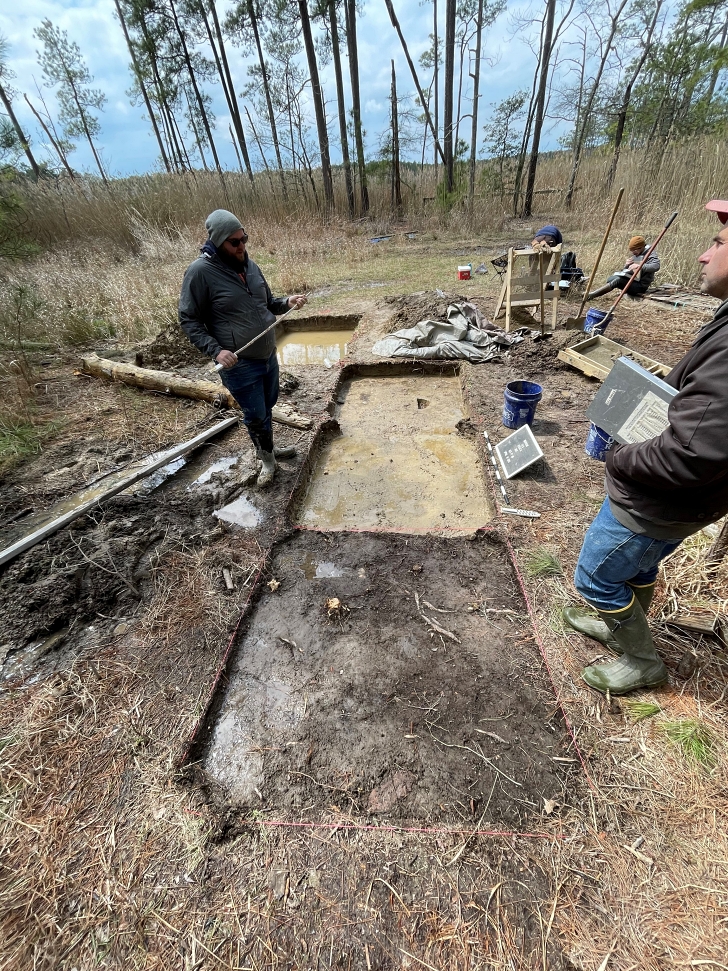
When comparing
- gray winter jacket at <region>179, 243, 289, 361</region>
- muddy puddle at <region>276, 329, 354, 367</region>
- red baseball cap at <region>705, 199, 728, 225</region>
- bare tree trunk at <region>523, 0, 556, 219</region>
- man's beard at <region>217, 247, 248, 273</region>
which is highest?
bare tree trunk at <region>523, 0, 556, 219</region>

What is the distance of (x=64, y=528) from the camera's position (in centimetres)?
322

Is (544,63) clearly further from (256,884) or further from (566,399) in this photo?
(256,884)

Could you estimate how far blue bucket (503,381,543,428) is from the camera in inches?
156

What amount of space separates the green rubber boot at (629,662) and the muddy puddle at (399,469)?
4.37ft

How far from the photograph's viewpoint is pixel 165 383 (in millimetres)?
5219

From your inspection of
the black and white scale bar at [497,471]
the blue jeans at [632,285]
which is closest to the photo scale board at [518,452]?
the black and white scale bar at [497,471]

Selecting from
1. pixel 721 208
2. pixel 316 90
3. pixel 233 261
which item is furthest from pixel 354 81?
pixel 721 208

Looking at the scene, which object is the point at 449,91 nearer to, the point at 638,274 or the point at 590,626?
the point at 638,274

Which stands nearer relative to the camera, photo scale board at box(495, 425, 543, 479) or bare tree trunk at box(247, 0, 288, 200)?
photo scale board at box(495, 425, 543, 479)

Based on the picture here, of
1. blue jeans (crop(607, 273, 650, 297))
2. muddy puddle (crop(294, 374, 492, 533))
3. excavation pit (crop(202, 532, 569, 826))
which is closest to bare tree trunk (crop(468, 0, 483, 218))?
blue jeans (crop(607, 273, 650, 297))

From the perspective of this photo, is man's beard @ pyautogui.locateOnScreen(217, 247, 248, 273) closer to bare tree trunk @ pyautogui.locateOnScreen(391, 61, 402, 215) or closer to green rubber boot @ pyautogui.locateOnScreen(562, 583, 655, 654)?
green rubber boot @ pyautogui.locateOnScreen(562, 583, 655, 654)

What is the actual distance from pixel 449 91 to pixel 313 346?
1249 cm

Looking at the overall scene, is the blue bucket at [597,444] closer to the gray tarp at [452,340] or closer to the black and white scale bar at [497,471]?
the black and white scale bar at [497,471]

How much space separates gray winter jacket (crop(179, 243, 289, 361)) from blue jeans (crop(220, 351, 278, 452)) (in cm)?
11
